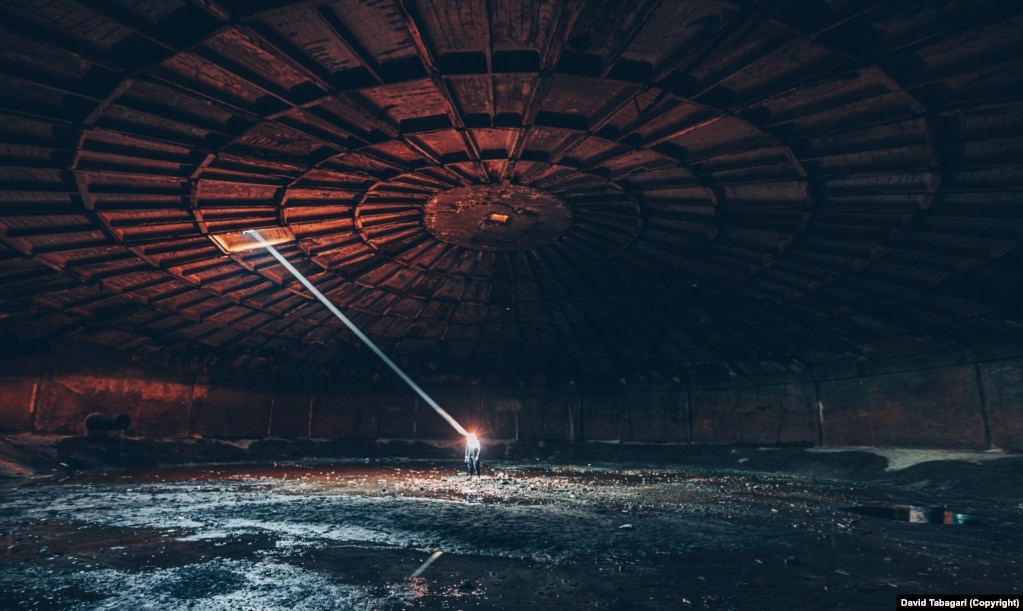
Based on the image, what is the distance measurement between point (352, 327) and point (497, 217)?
947 centimetres

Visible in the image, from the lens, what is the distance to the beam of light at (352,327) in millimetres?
12164

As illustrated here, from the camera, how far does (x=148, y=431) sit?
1855 centimetres

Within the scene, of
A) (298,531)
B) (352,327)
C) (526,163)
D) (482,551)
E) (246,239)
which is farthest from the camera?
(352,327)

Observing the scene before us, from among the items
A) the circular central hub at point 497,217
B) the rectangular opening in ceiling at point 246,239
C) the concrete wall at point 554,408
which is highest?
Result: the circular central hub at point 497,217

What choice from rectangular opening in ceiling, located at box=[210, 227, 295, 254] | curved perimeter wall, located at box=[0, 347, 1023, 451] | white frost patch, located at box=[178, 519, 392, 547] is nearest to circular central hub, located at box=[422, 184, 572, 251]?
rectangular opening in ceiling, located at box=[210, 227, 295, 254]

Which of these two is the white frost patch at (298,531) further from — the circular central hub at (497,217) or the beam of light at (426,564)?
the circular central hub at (497,217)

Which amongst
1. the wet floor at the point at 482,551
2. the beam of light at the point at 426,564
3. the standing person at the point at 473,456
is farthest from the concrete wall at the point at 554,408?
the beam of light at the point at 426,564

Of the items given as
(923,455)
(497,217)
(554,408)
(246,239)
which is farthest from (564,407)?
(246,239)

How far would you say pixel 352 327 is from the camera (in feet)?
60.5

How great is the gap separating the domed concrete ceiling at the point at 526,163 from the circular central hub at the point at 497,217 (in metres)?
0.08

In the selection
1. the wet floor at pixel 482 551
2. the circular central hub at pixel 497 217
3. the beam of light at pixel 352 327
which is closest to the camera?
the wet floor at pixel 482 551

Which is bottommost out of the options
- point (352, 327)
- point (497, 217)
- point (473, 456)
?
point (473, 456)

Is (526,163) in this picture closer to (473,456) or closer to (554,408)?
(473,456)

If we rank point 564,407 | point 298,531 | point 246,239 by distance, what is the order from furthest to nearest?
1. point 564,407
2. point 246,239
3. point 298,531
